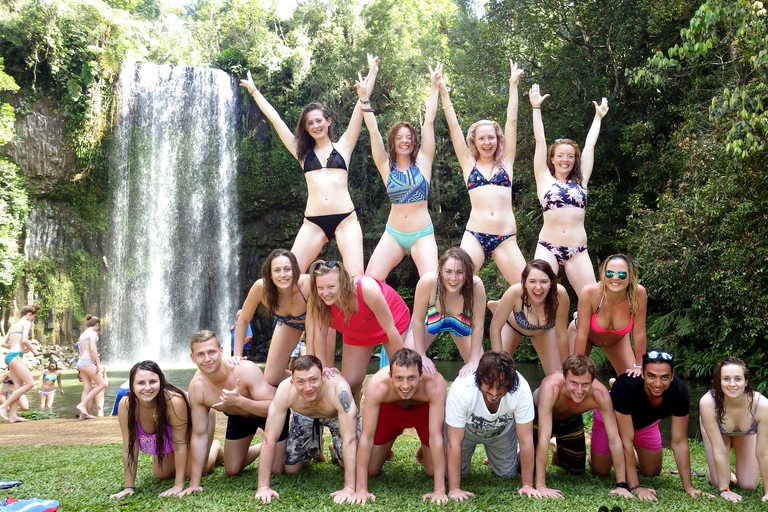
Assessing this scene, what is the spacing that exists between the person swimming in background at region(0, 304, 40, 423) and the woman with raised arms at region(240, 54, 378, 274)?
→ 18.9 feet

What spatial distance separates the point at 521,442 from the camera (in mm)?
4562

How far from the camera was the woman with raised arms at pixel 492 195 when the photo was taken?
19.1ft

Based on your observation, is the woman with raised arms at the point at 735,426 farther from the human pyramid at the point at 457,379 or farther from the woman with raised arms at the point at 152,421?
the woman with raised arms at the point at 152,421

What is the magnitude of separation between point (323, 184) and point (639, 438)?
12.0ft

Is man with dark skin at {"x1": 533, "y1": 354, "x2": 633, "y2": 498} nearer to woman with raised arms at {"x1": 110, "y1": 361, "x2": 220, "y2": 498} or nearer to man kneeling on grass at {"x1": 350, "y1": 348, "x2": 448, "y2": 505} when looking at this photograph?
man kneeling on grass at {"x1": 350, "y1": 348, "x2": 448, "y2": 505}

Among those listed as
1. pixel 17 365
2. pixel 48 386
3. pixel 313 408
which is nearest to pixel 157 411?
pixel 313 408

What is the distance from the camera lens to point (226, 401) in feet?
15.9

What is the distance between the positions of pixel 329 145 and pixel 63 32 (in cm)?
1749

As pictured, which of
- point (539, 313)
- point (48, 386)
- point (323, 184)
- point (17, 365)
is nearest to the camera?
point (539, 313)

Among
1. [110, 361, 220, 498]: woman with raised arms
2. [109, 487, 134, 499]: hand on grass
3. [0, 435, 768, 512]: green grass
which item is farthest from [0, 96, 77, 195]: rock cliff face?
[109, 487, 134, 499]: hand on grass

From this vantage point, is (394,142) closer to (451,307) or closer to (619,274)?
(451,307)

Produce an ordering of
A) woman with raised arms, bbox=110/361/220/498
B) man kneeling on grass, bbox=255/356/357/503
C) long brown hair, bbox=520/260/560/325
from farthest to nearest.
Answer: long brown hair, bbox=520/260/560/325 → woman with raised arms, bbox=110/361/220/498 → man kneeling on grass, bbox=255/356/357/503

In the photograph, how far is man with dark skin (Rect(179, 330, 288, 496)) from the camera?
4.82 m

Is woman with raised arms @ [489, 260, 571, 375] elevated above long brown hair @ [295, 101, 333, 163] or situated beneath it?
situated beneath
